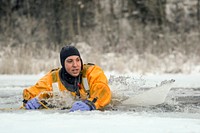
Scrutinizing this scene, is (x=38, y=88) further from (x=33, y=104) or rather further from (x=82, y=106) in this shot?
(x=82, y=106)

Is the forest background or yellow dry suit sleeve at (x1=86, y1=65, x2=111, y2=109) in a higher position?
the forest background

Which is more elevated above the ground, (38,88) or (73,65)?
(73,65)

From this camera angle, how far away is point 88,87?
4.58 metres

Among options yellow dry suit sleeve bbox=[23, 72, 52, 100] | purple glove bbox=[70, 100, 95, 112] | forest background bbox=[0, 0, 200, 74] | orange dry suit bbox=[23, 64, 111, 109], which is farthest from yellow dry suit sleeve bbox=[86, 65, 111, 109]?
forest background bbox=[0, 0, 200, 74]

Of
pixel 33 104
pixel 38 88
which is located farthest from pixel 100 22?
pixel 33 104

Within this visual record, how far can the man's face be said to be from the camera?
14.9 ft

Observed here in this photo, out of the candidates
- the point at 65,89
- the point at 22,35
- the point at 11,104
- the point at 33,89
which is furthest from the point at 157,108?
the point at 22,35

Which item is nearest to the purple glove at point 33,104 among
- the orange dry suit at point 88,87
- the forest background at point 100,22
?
the orange dry suit at point 88,87

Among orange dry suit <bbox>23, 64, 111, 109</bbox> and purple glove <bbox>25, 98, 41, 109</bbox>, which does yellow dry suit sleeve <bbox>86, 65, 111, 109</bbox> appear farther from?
purple glove <bbox>25, 98, 41, 109</bbox>

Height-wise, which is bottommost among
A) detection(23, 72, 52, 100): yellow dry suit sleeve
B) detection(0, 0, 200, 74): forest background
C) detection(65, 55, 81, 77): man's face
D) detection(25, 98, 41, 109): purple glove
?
detection(25, 98, 41, 109): purple glove

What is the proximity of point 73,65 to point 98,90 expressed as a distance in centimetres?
48

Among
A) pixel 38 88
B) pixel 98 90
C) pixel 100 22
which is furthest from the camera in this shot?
pixel 100 22

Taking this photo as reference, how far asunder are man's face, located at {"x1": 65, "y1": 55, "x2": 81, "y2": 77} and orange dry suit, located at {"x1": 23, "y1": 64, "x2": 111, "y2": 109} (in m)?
0.11

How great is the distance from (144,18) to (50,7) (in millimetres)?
5211
